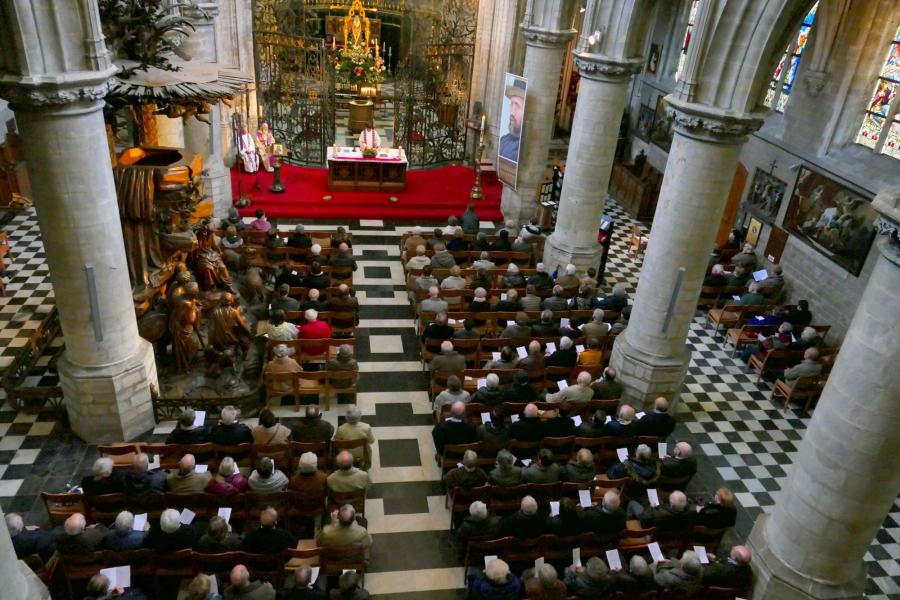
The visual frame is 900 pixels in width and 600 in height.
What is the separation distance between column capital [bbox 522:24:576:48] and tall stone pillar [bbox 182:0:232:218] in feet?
23.8

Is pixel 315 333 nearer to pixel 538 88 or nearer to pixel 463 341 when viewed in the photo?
pixel 463 341

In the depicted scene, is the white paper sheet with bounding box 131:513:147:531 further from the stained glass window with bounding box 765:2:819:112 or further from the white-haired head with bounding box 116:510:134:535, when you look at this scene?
the stained glass window with bounding box 765:2:819:112


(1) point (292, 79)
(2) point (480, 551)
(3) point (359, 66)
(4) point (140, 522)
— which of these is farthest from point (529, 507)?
(3) point (359, 66)

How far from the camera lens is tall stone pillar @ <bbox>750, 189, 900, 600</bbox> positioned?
250 inches

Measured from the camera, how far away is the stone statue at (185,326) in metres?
10.5

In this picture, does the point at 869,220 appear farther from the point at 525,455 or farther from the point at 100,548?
the point at 100,548

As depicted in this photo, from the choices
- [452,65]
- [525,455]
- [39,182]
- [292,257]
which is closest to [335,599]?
[525,455]

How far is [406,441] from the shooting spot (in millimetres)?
10516

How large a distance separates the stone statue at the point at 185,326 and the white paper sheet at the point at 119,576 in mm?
4275

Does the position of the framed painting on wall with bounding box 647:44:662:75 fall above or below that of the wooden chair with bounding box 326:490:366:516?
above

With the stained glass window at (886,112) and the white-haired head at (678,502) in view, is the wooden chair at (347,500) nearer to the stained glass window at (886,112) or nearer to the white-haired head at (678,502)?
the white-haired head at (678,502)

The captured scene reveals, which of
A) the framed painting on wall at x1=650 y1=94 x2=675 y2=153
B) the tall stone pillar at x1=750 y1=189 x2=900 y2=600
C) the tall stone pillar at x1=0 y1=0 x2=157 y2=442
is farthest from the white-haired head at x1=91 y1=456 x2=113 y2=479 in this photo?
the framed painting on wall at x1=650 y1=94 x2=675 y2=153

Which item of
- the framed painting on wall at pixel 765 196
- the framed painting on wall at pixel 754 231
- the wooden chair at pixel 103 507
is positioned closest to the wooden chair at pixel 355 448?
the wooden chair at pixel 103 507

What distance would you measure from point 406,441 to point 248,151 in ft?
38.9
